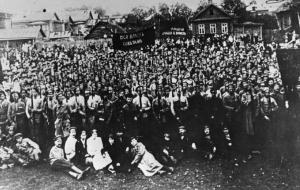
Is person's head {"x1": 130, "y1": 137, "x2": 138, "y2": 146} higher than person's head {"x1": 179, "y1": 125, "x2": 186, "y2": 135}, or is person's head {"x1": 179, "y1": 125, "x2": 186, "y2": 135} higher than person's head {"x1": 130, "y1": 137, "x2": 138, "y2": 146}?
person's head {"x1": 179, "y1": 125, "x2": 186, "y2": 135}

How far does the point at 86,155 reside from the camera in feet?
15.4

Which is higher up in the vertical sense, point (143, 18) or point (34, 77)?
point (143, 18)

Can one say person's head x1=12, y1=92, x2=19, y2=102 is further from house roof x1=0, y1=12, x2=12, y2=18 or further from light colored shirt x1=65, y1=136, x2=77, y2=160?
house roof x1=0, y1=12, x2=12, y2=18

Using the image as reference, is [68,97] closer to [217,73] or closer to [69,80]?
[69,80]

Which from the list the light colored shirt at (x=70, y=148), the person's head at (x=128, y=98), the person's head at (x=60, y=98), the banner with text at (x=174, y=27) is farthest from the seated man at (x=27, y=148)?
the banner with text at (x=174, y=27)

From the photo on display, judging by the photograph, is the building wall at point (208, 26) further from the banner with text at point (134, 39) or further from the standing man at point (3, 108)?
the standing man at point (3, 108)

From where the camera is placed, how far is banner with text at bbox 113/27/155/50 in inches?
184

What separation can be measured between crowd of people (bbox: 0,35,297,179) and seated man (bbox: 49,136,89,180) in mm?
14

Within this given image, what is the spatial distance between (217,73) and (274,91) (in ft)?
2.80

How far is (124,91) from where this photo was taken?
4793 millimetres

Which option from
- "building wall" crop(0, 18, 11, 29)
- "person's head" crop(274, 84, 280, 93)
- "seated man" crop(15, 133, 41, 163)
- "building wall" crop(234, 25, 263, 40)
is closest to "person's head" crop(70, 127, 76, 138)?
"seated man" crop(15, 133, 41, 163)

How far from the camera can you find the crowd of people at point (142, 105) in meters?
4.61

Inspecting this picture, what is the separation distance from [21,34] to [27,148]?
5.66ft

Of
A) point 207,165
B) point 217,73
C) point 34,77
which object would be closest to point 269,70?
point 217,73
